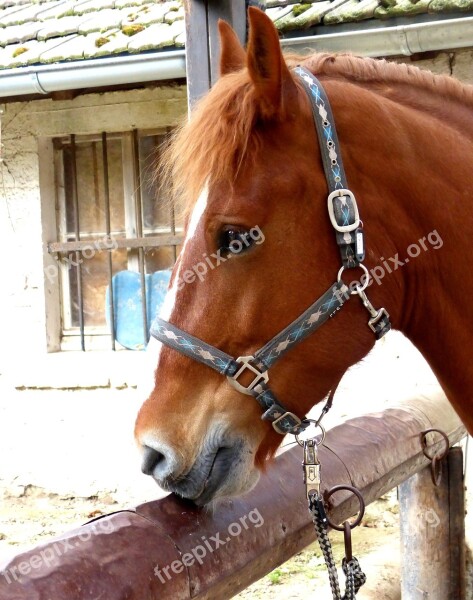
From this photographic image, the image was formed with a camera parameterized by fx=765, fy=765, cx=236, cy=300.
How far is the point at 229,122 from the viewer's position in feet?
5.07

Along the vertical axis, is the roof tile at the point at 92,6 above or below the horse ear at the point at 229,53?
above

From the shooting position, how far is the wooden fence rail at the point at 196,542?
3.74ft

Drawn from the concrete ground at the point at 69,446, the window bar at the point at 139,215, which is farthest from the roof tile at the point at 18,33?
the concrete ground at the point at 69,446

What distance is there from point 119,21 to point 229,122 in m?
3.81

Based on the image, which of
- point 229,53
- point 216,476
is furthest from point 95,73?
point 216,476

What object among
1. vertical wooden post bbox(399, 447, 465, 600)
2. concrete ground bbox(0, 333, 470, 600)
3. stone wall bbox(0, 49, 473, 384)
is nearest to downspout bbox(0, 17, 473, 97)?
stone wall bbox(0, 49, 473, 384)

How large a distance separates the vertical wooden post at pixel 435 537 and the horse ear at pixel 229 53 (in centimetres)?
159

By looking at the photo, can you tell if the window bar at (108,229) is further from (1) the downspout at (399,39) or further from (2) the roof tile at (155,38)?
(1) the downspout at (399,39)

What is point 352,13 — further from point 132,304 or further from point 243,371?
point 243,371

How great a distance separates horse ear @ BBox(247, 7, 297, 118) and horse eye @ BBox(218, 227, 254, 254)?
0.80ft

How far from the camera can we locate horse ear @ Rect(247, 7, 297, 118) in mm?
1461

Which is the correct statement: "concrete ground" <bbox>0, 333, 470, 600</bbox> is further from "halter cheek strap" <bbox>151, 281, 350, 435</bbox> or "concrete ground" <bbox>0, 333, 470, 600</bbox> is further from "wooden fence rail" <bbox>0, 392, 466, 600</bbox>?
"halter cheek strap" <bbox>151, 281, 350, 435</bbox>

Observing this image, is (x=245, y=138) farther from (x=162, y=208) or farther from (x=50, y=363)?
(x=50, y=363)

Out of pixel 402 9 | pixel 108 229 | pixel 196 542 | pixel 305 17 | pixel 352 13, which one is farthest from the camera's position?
pixel 108 229
